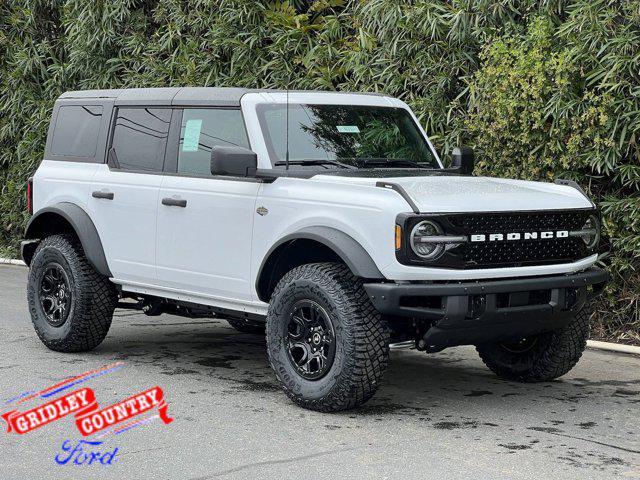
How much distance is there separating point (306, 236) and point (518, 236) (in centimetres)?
120

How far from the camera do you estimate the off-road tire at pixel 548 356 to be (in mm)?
7309

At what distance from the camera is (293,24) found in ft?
39.6

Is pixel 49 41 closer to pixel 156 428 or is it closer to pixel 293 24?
pixel 293 24

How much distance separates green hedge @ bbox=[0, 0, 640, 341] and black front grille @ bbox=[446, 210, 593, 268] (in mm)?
2385

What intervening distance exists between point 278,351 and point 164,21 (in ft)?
25.9

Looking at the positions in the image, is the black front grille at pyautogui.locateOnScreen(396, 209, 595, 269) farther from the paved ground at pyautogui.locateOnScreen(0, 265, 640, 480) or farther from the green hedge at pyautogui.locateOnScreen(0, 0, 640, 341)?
the green hedge at pyautogui.locateOnScreen(0, 0, 640, 341)

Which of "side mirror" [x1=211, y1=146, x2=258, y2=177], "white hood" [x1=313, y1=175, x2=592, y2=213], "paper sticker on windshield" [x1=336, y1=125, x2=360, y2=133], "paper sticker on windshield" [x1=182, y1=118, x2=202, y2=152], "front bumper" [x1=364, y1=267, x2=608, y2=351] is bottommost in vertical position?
"front bumper" [x1=364, y1=267, x2=608, y2=351]

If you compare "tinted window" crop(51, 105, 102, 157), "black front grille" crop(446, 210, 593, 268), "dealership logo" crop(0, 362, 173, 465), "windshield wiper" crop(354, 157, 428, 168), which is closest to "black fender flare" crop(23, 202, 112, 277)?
"tinted window" crop(51, 105, 102, 157)

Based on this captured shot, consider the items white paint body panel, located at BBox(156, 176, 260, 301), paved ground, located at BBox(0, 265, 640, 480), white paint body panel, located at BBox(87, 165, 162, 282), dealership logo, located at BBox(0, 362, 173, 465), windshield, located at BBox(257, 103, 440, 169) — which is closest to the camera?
paved ground, located at BBox(0, 265, 640, 480)

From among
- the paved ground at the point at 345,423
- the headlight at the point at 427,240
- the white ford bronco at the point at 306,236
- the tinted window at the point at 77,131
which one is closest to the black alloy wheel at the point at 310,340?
the white ford bronco at the point at 306,236

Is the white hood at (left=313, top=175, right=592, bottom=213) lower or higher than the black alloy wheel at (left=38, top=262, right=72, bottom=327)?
higher

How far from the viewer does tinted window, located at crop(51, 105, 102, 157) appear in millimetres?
8484

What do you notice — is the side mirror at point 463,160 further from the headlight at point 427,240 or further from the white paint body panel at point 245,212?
the headlight at point 427,240

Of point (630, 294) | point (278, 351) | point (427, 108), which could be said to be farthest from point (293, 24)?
point (278, 351)
